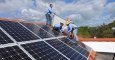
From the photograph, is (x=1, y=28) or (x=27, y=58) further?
(x=1, y=28)

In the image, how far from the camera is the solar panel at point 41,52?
312 inches

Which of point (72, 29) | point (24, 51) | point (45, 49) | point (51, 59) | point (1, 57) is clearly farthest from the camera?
point (72, 29)

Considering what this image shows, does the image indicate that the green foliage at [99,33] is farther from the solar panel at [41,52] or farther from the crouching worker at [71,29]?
the solar panel at [41,52]

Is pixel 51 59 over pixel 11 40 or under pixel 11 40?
under

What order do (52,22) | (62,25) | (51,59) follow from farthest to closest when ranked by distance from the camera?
(52,22)
(62,25)
(51,59)

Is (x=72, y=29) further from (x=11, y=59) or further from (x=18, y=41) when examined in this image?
(x=11, y=59)

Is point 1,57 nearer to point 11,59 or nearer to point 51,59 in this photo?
point 11,59

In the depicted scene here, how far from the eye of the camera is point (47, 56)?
8422mm

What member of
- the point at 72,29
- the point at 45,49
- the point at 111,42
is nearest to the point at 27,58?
the point at 45,49

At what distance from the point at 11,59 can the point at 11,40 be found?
6.01 ft

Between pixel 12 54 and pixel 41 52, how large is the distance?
193cm

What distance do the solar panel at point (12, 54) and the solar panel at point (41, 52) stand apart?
54 cm

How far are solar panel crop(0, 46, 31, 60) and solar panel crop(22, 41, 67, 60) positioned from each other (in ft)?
1.77

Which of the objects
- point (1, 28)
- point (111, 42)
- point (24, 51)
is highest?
point (1, 28)
